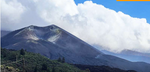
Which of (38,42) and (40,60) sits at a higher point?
(38,42)

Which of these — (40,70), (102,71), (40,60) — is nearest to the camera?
(40,70)

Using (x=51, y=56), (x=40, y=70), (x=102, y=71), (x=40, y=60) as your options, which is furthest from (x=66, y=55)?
(x=40, y=70)

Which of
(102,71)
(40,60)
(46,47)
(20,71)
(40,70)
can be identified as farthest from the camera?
(46,47)

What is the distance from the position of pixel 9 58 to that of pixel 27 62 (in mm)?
5834

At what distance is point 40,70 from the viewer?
5872 centimetres

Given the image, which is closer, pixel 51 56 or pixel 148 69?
pixel 51 56

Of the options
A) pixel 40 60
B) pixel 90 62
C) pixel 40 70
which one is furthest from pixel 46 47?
pixel 40 70

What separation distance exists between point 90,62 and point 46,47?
41.5 metres

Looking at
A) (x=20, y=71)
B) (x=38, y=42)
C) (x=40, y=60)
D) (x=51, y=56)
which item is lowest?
(x=20, y=71)

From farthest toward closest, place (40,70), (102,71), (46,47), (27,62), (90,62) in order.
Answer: (46,47)
(90,62)
(102,71)
(27,62)
(40,70)

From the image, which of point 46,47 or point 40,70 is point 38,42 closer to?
point 46,47

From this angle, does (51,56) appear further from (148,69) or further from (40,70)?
(40,70)

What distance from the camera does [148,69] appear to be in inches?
7702

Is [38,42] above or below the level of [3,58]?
above
